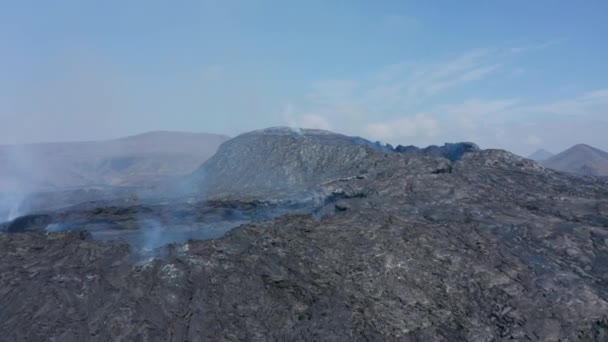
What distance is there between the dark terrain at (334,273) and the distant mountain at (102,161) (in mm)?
37918

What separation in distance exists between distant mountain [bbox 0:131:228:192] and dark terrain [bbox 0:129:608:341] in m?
37.9

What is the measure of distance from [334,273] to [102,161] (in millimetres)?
75896

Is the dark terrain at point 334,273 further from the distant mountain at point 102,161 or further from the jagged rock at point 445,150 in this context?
the distant mountain at point 102,161

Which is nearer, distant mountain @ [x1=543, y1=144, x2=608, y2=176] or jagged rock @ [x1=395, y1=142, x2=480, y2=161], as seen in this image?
jagged rock @ [x1=395, y1=142, x2=480, y2=161]

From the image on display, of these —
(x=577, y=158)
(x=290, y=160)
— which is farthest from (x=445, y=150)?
(x=577, y=158)

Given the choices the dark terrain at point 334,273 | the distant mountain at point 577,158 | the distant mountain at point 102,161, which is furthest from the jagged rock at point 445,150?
the distant mountain at point 577,158

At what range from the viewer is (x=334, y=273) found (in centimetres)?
1296

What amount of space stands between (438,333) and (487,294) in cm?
208

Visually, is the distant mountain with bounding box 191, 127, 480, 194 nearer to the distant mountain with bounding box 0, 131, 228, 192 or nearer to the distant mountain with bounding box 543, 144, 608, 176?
the distant mountain with bounding box 0, 131, 228, 192

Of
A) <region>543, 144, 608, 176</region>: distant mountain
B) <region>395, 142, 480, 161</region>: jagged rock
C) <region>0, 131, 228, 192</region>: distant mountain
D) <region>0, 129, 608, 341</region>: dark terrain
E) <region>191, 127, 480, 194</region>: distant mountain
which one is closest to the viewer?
<region>0, 129, 608, 341</region>: dark terrain

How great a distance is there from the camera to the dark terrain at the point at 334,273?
36.3 ft

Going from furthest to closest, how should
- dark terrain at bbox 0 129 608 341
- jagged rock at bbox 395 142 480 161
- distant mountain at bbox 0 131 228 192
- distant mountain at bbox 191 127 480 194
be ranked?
distant mountain at bbox 0 131 228 192 < jagged rock at bbox 395 142 480 161 < distant mountain at bbox 191 127 480 194 < dark terrain at bbox 0 129 608 341

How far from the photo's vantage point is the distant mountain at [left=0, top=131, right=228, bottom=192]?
5962 cm

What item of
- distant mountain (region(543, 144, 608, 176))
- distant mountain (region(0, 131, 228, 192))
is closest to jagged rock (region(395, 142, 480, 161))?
distant mountain (region(0, 131, 228, 192))
